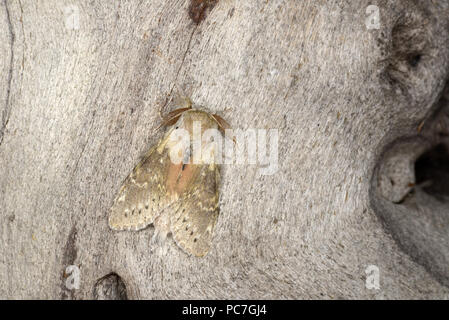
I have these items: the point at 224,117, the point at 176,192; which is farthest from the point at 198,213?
the point at 224,117

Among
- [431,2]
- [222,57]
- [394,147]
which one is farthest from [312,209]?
[431,2]

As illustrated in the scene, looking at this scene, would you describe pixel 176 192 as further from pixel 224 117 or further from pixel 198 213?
pixel 224 117

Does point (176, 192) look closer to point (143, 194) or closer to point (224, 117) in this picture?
point (143, 194)

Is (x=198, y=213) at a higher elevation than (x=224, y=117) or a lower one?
lower
